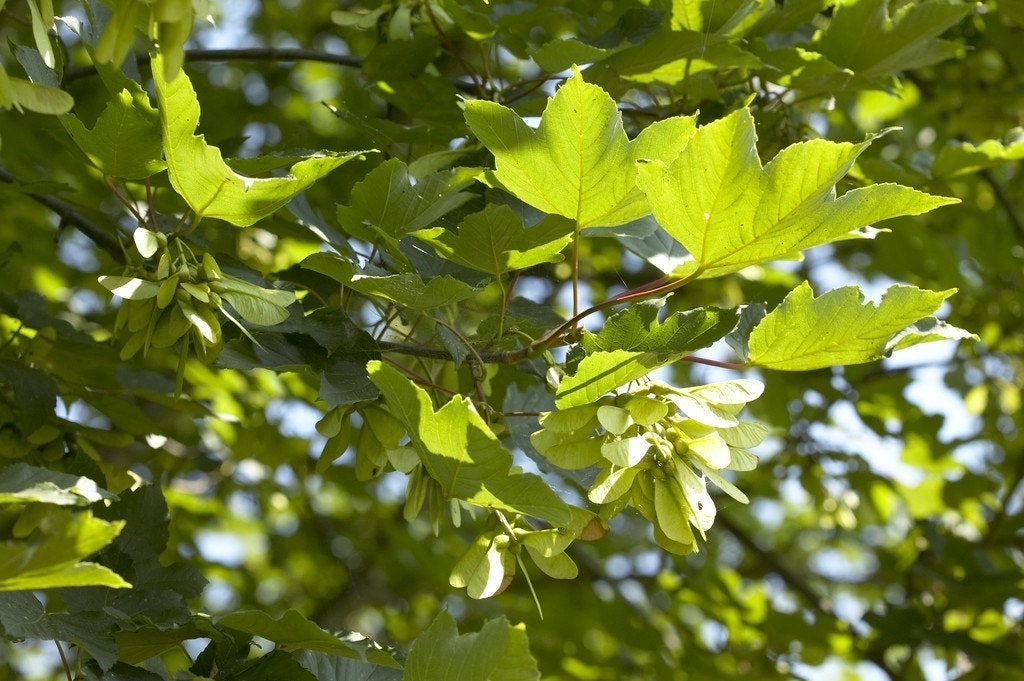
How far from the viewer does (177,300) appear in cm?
122

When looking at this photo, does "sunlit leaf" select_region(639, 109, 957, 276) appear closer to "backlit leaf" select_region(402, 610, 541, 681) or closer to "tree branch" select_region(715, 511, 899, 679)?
"backlit leaf" select_region(402, 610, 541, 681)

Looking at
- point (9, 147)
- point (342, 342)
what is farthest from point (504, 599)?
point (342, 342)

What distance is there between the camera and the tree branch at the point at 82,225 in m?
1.75

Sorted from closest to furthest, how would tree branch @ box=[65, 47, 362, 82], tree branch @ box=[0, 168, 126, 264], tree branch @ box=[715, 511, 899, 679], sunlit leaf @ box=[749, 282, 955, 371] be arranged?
sunlit leaf @ box=[749, 282, 955, 371] < tree branch @ box=[0, 168, 126, 264] < tree branch @ box=[65, 47, 362, 82] < tree branch @ box=[715, 511, 899, 679]

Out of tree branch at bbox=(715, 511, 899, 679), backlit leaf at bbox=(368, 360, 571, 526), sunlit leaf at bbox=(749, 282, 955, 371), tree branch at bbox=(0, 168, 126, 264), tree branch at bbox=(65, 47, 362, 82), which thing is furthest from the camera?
tree branch at bbox=(715, 511, 899, 679)

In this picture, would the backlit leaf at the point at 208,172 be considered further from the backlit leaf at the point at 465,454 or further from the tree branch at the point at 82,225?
the tree branch at the point at 82,225

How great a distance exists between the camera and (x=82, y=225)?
1823 millimetres

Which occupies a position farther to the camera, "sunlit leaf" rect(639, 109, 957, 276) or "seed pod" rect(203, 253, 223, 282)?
"seed pod" rect(203, 253, 223, 282)

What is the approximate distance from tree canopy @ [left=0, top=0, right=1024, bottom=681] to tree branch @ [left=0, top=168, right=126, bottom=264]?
11 mm

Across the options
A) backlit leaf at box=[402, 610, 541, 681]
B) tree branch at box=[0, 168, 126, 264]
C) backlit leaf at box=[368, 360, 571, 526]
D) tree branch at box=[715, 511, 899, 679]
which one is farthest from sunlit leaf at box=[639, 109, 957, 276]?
tree branch at box=[715, 511, 899, 679]

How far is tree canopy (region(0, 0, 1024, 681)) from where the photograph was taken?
114cm

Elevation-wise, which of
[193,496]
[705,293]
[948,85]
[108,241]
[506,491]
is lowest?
[193,496]

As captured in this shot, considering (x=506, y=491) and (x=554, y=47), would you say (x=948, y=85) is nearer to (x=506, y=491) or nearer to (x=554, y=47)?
(x=554, y=47)

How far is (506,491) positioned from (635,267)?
9.10ft
